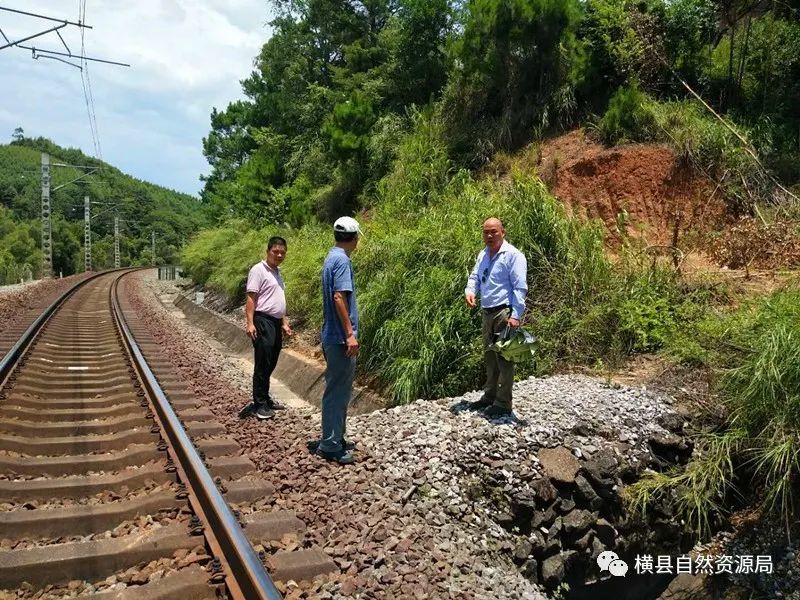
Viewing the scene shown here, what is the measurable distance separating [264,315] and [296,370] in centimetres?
349

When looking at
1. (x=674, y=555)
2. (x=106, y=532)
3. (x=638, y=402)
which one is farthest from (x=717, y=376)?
(x=106, y=532)

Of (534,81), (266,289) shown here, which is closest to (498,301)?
(266,289)

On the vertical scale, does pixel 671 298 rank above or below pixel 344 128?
below

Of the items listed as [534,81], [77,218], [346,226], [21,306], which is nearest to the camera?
[346,226]

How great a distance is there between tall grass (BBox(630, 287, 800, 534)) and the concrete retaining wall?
361 centimetres

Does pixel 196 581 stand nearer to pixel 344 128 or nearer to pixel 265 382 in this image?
pixel 265 382

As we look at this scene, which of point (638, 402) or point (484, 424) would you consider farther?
point (638, 402)

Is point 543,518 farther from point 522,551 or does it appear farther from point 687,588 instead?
point 687,588

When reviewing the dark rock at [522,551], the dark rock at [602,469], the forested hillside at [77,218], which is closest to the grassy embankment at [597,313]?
the dark rock at [602,469]

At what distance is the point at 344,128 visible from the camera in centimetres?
1778

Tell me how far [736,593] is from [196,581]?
408cm

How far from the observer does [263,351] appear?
6555 mm

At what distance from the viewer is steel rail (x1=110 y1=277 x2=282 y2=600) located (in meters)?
3.17

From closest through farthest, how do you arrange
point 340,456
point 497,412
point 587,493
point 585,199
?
1. point 587,493
2. point 340,456
3. point 497,412
4. point 585,199
